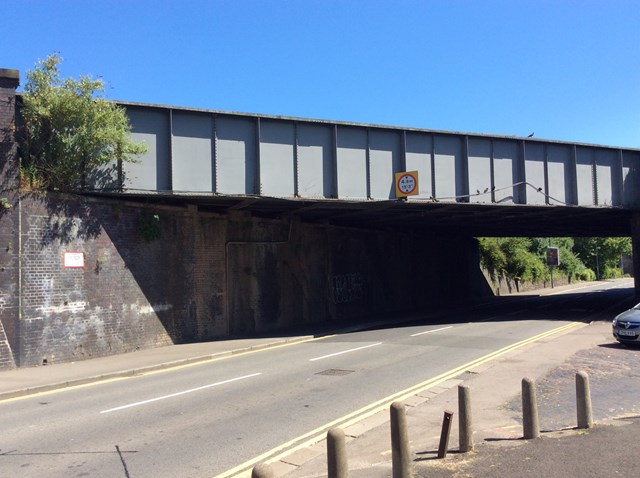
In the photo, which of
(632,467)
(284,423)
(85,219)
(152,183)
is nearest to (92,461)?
(284,423)

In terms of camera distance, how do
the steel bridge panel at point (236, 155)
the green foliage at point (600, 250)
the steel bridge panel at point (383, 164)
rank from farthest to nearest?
1. the green foliage at point (600, 250)
2. the steel bridge panel at point (383, 164)
3. the steel bridge panel at point (236, 155)

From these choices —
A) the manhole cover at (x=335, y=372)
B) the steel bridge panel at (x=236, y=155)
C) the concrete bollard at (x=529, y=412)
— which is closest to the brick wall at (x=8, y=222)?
the steel bridge panel at (x=236, y=155)

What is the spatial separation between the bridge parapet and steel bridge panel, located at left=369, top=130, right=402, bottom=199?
39mm

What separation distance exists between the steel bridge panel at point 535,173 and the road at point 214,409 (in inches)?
360

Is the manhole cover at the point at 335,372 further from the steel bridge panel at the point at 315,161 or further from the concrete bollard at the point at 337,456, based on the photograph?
the steel bridge panel at the point at 315,161

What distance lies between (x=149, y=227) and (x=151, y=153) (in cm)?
235

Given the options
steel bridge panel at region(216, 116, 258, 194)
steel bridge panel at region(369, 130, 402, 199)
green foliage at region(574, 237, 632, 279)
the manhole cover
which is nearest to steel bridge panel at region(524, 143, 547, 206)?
steel bridge panel at region(369, 130, 402, 199)

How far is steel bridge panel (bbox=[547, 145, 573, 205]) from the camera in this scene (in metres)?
23.9

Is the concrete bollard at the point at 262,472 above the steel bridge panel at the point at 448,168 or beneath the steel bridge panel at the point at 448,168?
beneath

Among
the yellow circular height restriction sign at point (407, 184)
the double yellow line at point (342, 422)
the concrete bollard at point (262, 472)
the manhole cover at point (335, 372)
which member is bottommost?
the manhole cover at point (335, 372)

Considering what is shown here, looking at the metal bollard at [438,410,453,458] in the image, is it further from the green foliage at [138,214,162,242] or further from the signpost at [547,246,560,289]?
the signpost at [547,246,560,289]

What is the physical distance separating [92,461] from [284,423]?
2611mm

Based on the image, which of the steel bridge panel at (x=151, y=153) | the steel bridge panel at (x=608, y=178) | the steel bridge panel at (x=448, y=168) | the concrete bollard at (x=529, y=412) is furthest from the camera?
the steel bridge panel at (x=608, y=178)

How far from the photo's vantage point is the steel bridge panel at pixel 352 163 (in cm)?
2002
